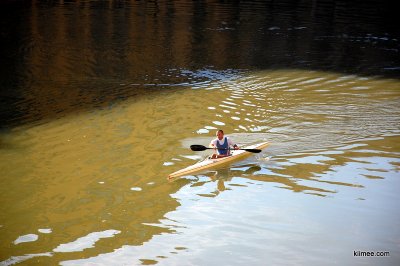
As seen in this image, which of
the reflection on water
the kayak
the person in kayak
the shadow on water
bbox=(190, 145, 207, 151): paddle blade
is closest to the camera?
the reflection on water

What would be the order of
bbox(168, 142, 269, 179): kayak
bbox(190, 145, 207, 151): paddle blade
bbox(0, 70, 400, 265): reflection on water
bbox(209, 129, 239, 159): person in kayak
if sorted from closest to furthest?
bbox(0, 70, 400, 265): reflection on water < bbox(168, 142, 269, 179): kayak < bbox(190, 145, 207, 151): paddle blade < bbox(209, 129, 239, 159): person in kayak

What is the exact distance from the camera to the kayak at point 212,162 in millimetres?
13484

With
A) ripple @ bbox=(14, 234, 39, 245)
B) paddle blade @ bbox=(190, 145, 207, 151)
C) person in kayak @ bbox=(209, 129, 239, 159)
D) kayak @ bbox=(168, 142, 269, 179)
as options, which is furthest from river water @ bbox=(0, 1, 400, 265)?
paddle blade @ bbox=(190, 145, 207, 151)

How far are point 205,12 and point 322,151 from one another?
27205 mm

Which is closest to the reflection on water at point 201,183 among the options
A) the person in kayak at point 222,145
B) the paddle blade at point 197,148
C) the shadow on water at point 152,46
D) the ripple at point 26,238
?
the ripple at point 26,238

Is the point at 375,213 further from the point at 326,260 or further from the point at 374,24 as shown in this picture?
the point at 374,24

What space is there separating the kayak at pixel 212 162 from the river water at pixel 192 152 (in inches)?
7.5

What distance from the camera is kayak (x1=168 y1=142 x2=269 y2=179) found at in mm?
13484

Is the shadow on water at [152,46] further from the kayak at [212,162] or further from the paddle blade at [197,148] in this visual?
the kayak at [212,162]

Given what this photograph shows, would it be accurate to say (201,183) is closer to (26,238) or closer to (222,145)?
(222,145)

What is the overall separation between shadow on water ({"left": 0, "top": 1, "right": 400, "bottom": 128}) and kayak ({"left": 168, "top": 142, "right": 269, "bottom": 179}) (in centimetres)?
647

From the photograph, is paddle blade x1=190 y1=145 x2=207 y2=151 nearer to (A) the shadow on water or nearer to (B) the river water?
(B) the river water

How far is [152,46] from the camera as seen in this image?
28859 millimetres

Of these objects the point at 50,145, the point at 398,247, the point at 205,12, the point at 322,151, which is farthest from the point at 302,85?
the point at 205,12
